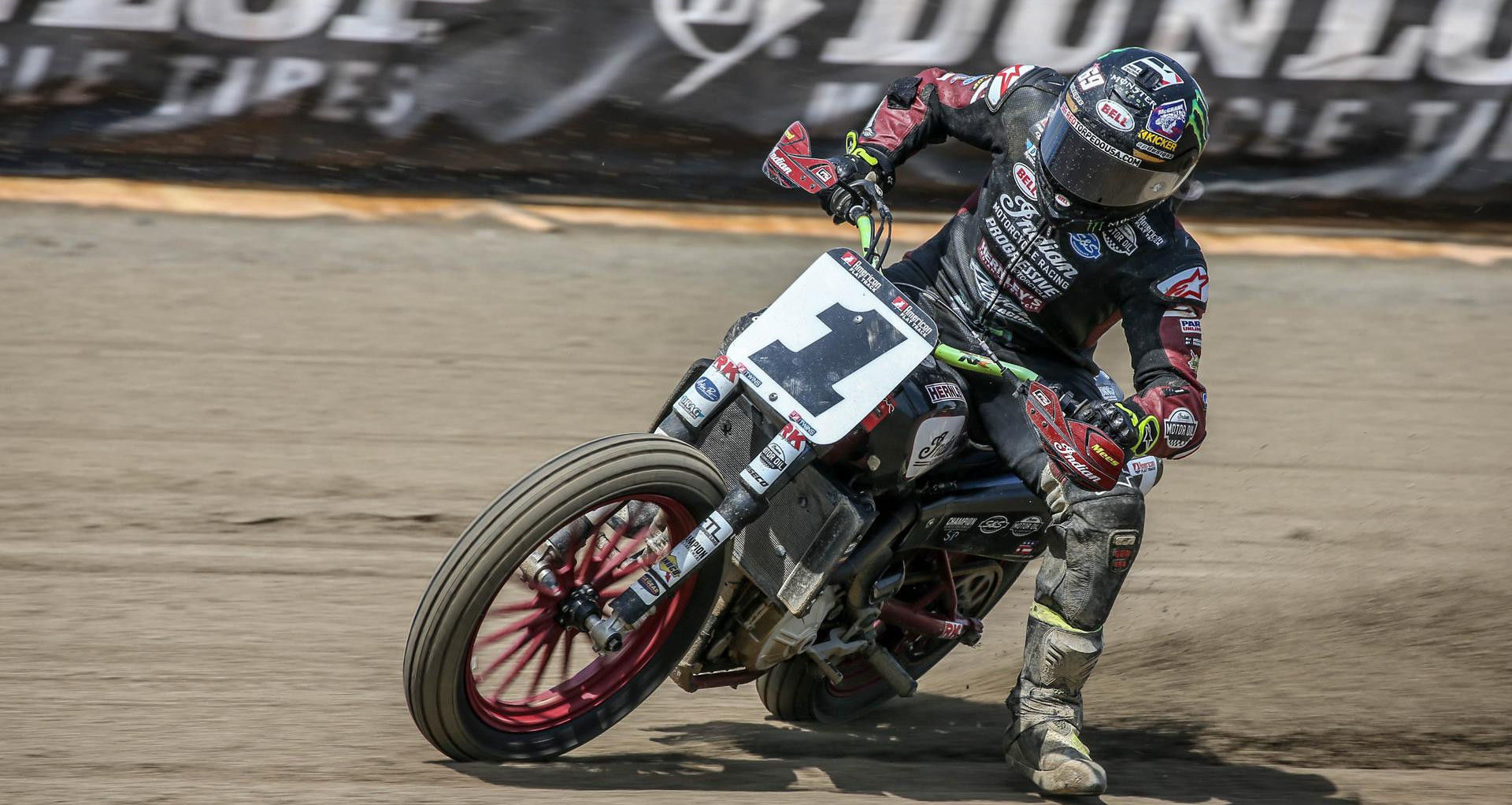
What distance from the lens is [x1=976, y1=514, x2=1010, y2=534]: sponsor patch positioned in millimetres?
4121

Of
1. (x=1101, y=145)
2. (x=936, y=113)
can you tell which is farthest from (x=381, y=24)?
(x=1101, y=145)

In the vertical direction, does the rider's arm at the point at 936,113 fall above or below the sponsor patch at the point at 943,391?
above

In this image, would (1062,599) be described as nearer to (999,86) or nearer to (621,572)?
(621,572)

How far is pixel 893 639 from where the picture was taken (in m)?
4.48

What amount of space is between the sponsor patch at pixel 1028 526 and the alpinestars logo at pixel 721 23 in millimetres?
5115

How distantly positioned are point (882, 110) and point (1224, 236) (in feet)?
17.4

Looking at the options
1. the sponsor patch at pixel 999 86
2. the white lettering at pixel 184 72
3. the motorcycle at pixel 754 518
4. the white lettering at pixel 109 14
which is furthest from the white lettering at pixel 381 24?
the motorcycle at pixel 754 518

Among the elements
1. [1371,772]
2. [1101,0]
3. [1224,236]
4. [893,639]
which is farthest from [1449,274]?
[893,639]

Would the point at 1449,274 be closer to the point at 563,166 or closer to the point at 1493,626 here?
the point at 1493,626

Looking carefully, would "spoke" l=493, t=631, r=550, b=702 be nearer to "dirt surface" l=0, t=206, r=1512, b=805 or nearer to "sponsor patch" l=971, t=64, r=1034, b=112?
"dirt surface" l=0, t=206, r=1512, b=805

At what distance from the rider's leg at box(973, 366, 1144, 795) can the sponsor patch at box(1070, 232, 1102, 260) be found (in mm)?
372

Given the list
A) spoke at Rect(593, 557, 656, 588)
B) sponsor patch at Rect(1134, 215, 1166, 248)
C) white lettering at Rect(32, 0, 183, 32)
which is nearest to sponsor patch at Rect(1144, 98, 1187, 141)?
sponsor patch at Rect(1134, 215, 1166, 248)

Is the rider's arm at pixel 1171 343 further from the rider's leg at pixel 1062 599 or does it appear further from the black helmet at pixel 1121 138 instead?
the rider's leg at pixel 1062 599

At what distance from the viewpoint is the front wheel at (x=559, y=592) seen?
3354 millimetres
